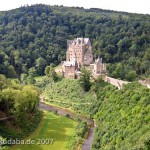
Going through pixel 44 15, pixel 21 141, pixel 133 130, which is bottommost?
pixel 21 141

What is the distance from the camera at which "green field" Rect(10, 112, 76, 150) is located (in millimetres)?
58197

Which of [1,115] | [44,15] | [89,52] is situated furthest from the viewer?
[44,15]

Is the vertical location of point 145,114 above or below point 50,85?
above

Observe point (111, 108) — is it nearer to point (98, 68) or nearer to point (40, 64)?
point (98, 68)

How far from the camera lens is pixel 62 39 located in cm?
13800

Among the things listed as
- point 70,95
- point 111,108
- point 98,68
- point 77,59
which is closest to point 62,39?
point 77,59

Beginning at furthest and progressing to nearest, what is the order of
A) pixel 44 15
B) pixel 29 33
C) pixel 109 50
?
pixel 44 15 → pixel 29 33 → pixel 109 50

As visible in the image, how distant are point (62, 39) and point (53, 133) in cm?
7713

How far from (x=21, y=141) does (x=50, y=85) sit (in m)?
40.6

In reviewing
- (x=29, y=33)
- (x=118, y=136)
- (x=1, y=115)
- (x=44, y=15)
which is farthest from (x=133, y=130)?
(x=44, y=15)

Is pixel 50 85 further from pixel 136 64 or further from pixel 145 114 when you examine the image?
pixel 145 114

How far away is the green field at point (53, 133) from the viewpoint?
191ft

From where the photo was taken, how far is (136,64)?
110688 millimetres

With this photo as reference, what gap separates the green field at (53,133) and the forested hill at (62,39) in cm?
2843
